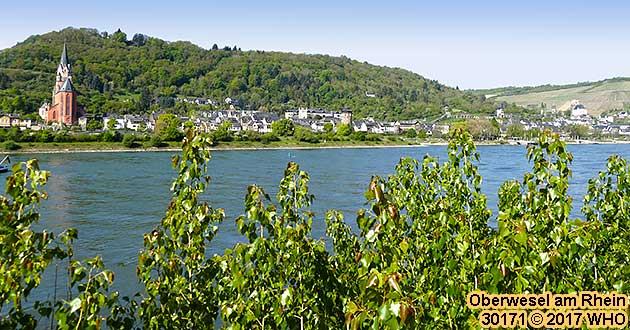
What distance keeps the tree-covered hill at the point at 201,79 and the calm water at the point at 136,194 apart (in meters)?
71.4

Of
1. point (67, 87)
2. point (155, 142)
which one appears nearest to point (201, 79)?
point (67, 87)

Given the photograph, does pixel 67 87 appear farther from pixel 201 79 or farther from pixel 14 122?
pixel 201 79

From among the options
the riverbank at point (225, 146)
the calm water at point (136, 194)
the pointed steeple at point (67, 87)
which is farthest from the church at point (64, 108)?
the calm water at point (136, 194)

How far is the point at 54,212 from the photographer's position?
25219 millimetres

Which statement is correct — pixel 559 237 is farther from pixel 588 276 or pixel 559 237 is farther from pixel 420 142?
pixel 420 142

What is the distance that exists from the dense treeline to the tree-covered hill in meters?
113

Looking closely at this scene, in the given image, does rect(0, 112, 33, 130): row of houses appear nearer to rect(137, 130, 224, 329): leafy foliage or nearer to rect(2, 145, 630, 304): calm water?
rect(2, 145, 630, 304): calm water

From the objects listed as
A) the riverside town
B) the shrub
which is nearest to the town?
the shrub

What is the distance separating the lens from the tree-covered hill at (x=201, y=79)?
13062 cm

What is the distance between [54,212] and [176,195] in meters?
22.9

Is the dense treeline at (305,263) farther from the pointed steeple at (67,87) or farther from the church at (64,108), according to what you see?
the pointed steeple at (67,87)

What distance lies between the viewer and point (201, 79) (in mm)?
160500

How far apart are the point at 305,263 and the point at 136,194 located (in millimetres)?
27382

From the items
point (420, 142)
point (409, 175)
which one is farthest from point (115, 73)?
point (409, 175)
